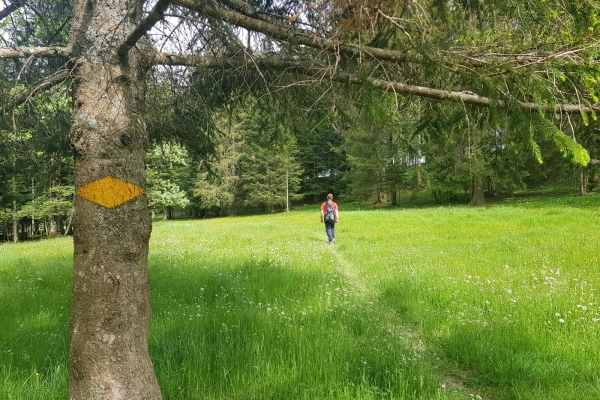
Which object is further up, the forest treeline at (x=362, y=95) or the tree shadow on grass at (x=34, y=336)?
the forest treeline at (x=362, y=95)

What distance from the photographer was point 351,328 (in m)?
4.19

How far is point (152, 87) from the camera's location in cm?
400

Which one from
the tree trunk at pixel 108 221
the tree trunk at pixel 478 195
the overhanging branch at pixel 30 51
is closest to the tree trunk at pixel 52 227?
the overhanging branch at pixel 30 51

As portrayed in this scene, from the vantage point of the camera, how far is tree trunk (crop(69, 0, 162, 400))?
2232 mm

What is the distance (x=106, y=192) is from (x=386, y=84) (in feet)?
7.48

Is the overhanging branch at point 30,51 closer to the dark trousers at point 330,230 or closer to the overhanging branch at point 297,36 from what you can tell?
the overhanging branch at point 297,36

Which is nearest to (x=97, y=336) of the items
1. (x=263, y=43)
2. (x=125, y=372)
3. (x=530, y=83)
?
(x=125, y=372)

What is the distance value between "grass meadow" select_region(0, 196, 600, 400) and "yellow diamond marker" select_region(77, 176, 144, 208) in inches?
66.5

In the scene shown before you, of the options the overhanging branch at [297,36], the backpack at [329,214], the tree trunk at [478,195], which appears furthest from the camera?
the tree trunk at [478,195]

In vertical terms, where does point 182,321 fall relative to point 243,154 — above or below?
below

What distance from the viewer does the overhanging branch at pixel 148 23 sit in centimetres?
194

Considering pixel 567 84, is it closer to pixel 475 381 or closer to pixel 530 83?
pixel 530 83

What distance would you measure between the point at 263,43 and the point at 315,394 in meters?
3.20

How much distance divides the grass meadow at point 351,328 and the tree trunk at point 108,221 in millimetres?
808
